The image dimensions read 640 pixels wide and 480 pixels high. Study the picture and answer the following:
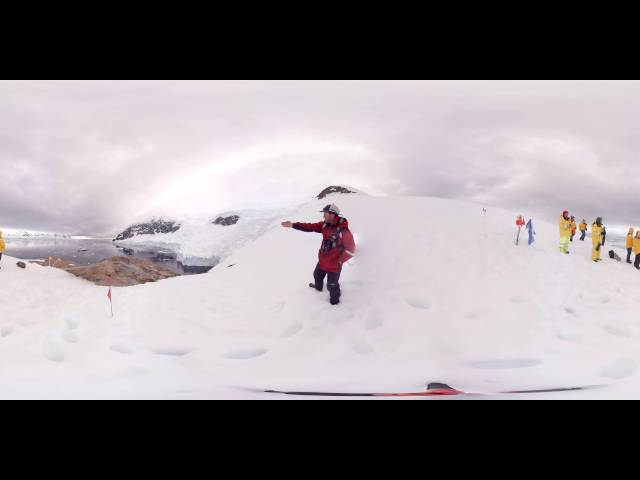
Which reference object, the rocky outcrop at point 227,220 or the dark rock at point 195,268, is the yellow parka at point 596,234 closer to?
the rocky outcrop at point 227,220

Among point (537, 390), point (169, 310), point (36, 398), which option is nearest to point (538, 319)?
point (537, 390)

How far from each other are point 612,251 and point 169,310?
582cm

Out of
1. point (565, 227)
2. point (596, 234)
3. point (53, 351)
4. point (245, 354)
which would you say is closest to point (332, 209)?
point (245, 354)

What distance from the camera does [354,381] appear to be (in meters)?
2.17

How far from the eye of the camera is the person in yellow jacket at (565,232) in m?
3.10

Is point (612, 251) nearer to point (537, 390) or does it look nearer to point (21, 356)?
point (537, 390)

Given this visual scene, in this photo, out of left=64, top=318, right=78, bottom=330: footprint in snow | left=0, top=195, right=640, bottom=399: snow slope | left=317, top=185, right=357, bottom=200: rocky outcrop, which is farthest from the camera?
left=317, top=185, right=357, bottom=200: rocky outcrop

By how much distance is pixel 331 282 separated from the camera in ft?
9.94

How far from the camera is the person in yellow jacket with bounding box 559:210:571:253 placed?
10.2 feet

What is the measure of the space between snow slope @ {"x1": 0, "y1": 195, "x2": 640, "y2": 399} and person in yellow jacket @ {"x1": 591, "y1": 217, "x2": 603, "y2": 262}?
0.10 m

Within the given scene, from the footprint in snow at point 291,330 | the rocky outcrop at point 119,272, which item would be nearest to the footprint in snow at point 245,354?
the footprint in snow at point 291,330

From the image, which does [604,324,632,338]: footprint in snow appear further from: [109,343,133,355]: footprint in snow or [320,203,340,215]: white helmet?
[109,343,133,355]: footprint in snow

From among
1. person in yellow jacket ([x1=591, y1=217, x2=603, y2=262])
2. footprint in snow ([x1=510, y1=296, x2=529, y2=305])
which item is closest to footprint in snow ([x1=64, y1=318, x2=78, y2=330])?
footprint in snow ([x1=510, y1=296, x2=529, y2=305])

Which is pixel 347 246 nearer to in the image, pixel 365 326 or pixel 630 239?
pixel 365 326
